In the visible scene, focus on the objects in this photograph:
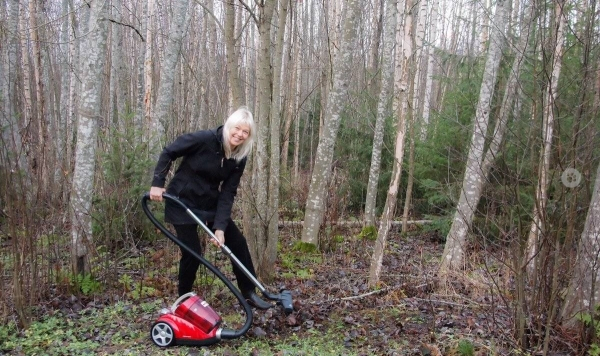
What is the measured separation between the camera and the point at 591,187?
4.04 metres

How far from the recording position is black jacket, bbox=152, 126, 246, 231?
407 centimetres

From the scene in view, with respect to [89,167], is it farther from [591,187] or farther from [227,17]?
[591,187]

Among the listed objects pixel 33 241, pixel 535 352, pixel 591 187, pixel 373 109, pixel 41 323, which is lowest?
pixel 41 323

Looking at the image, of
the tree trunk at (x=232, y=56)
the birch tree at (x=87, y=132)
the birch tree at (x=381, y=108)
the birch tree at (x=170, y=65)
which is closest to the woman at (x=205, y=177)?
the tree trunk at (x=232, y=56)

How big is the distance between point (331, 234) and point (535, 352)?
14.8 ft

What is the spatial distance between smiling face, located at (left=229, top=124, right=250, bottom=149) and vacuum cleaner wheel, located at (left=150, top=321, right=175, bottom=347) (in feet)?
5.69

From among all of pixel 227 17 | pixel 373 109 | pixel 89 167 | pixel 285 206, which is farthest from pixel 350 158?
pixel 89 167

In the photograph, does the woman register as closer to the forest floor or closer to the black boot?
the black boot

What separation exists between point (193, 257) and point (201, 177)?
78 cm

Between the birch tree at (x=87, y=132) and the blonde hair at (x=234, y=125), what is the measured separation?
1989mm

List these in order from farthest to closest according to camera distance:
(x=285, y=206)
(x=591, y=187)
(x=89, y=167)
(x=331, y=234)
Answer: (x=285, y=206), (x=331, y=234), (x=89, y=167), (x=591, y=187)

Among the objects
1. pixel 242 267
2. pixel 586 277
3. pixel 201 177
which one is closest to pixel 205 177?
pixel 201 177

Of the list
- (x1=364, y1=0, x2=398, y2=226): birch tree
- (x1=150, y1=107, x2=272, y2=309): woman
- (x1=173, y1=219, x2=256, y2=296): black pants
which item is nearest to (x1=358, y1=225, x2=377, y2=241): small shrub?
(x1=364, y1=0, x2=398, y2=226): birch tree

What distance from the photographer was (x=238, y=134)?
404cm
